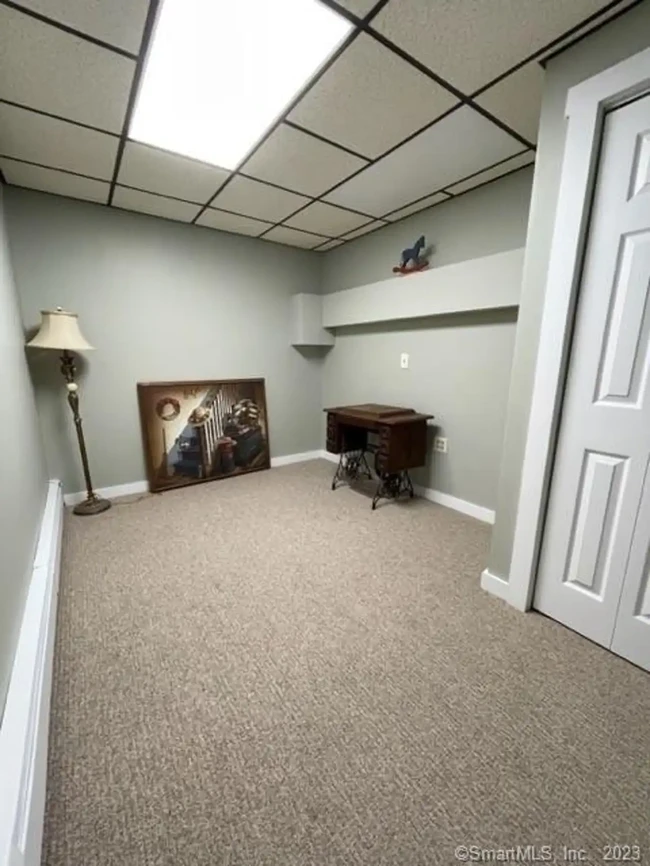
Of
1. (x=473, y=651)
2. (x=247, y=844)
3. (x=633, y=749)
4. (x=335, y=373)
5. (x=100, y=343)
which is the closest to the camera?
(x=247, y=844)

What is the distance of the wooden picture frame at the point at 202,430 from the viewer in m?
2.99

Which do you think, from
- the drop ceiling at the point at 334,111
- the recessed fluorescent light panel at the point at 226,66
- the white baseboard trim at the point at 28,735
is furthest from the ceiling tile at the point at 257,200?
the white baseboard trim at the point at 28,735

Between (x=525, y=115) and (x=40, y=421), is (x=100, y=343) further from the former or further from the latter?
(x=525, y=115)

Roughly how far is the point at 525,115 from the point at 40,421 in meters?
3.34

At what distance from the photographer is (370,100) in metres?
1.50

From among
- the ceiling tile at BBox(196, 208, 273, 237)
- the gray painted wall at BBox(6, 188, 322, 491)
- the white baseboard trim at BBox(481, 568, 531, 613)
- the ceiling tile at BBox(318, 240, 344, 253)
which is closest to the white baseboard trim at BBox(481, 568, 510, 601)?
the white baseboard trim at BBox(481, 568, 531, 613)

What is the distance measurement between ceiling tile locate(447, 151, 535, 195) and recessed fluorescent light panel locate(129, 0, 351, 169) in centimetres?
124

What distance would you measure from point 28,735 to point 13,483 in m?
0.84

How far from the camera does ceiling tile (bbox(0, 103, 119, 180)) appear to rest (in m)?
1.62

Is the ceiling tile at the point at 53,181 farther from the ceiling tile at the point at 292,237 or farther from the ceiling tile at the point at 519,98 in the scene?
the ceiling tile at the point at 519,98

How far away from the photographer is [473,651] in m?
1.42

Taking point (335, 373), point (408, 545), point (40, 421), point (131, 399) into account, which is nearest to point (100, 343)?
point (131, 399)

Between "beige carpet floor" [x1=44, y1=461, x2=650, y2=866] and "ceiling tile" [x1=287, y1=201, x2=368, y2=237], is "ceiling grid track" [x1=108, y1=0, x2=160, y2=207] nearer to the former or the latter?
"ceiling tile" [x1=287, y1=201, x2=368, y2=237]

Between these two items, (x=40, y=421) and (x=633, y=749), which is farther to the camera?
(x=40, y=421)
